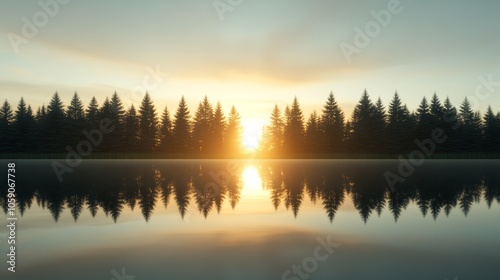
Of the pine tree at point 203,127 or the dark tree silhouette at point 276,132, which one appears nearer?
the pine tree at point 203,127

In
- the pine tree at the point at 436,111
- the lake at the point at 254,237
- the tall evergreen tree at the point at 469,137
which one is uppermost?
the pine tree at the point at 436,111

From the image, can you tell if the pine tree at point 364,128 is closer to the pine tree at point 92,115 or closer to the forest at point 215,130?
the forest at point 215,130

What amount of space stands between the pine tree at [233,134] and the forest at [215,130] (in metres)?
3.50

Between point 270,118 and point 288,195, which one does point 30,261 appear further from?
point 270,118

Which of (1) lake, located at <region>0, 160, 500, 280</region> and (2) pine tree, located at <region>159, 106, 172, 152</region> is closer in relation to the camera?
(1) lake, located at <region>0, 160, 500, 280</region>

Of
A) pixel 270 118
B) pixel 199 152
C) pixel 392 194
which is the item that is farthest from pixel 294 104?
pixel 392 194

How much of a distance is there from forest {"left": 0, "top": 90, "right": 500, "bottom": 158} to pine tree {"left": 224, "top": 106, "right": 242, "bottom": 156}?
350cm

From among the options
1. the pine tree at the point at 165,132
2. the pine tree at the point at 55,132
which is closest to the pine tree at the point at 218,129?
the pine tree at the point at 165,132

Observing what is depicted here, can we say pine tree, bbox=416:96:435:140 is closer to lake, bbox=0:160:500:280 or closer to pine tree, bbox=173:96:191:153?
pine tree, bbox=173:96:191:153

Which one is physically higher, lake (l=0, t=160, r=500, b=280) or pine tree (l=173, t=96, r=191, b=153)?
pine tree (l=173, t=96, r=191, b=153)

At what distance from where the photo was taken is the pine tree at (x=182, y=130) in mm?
107875

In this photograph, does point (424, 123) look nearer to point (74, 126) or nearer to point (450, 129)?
point (450, 129)

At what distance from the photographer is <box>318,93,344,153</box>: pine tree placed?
348 feet

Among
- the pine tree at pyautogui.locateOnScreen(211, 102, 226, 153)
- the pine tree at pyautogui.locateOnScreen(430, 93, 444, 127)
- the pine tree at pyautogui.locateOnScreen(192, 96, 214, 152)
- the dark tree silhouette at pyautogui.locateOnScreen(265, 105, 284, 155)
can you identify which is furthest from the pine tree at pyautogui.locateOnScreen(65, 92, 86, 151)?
the pine tree at pyautogui.locateOnScreen(430, 93, 444, 127)
